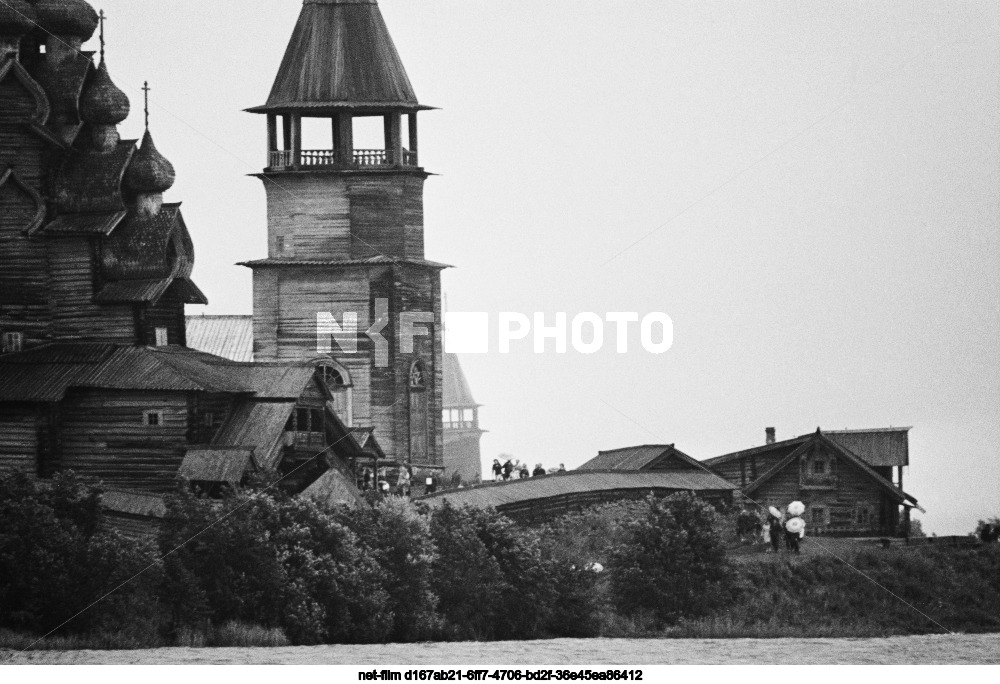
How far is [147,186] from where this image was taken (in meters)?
32.9

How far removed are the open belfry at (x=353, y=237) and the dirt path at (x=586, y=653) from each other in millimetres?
8753

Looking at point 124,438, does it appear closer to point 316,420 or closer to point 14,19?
point 316,420

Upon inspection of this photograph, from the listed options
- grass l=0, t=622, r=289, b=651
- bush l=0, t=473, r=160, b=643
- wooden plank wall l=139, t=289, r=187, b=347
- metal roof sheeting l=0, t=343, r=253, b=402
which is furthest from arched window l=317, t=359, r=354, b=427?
grass l=0, t=622, r=289, b=651

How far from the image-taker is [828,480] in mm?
36344

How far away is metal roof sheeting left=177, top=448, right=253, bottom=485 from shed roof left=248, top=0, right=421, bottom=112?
6.89 metres

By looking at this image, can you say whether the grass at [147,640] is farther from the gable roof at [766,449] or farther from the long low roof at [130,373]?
the gable roof at [766,449]

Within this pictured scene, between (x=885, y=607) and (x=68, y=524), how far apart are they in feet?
35.8

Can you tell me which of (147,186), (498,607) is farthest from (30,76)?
(498,607)

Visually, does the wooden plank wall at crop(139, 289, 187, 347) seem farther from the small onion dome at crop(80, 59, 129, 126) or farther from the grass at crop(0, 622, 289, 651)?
the grass at crop(0, 622, 289, 651)

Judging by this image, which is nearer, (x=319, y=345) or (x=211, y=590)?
(x=211, y=590)

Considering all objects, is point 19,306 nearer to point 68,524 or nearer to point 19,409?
point 19,409

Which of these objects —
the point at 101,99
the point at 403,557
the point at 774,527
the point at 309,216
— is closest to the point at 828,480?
the point at 774,527

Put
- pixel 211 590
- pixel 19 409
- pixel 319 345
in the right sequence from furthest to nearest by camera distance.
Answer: pixel 319 345
pixel 19 409
pixel 211 590

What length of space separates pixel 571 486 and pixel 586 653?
23.4 feet
